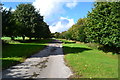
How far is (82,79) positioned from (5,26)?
22.0 meters

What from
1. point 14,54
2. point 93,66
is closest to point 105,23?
point 93,66

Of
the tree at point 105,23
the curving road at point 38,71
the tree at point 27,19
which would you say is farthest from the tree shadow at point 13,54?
the tree at point 27,19

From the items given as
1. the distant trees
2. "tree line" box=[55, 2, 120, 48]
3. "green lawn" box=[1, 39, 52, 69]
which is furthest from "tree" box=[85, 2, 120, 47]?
the distant trees

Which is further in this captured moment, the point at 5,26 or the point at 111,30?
the point at 5,26

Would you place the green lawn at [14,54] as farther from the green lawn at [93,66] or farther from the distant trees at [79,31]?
the distant trees at [79,31]

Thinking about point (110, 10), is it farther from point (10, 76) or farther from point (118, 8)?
point (10, 76)

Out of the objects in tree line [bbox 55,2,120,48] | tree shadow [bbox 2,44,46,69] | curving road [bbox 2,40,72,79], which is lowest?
curving road [bbox 2,40,72,79]

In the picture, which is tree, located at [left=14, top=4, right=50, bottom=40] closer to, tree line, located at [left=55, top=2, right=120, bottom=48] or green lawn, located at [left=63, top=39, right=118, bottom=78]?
tree line, located at [left=55, top=2, right=120, bottom=48]

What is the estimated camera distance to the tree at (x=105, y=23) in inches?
825

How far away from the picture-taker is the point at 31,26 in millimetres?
51688

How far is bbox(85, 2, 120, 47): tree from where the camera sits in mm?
20961

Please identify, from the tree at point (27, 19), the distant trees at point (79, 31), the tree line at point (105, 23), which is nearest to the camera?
the tree line at point (105, 23)

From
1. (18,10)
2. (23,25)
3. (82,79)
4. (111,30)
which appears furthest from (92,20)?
(18,10)

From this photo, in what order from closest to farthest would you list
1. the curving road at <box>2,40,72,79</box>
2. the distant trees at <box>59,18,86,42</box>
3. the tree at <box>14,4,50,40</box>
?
the curving road at <box>2,40,72,79</box> < the distant trees at <box>59,18,86,42</box> < the tree at <box>14,4,50,40</box>
